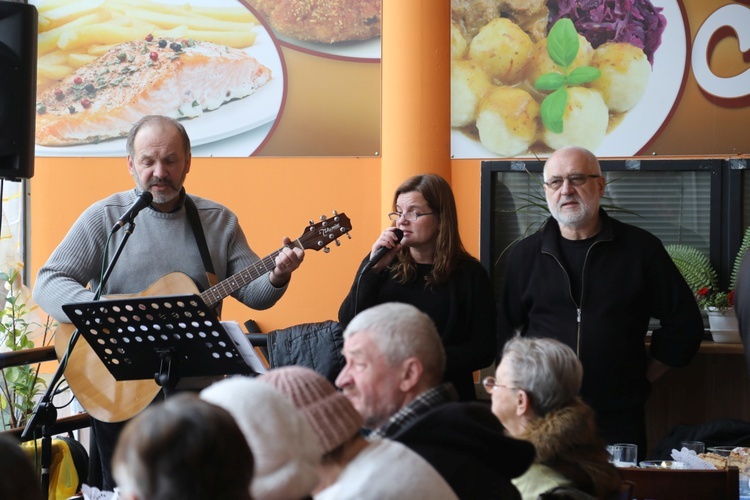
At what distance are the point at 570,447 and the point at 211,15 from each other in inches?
162

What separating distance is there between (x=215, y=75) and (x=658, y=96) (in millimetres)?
2502

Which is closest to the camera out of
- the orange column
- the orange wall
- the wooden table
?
the wooden table

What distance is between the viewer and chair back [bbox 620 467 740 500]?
8.71ft

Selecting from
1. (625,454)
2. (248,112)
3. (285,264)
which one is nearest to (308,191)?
(248,112)

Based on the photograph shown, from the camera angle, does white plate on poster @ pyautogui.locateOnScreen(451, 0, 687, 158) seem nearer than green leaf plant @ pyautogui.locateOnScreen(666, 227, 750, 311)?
No

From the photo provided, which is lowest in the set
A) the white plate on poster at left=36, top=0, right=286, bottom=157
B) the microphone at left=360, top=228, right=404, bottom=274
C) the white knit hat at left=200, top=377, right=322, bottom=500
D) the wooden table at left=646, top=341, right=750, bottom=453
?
the wooden table at left=646, top=341, right=750, bottom=453

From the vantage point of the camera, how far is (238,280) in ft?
11.9

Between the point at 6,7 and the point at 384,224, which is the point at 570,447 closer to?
the point at 6,7

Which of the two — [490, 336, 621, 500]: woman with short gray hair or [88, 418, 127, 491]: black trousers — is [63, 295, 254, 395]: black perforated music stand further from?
[490, 336, 621, 500]: woman with short gray hair

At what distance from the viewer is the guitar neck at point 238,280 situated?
3.59 meters

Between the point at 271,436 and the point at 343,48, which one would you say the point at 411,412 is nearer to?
the point at 271,436

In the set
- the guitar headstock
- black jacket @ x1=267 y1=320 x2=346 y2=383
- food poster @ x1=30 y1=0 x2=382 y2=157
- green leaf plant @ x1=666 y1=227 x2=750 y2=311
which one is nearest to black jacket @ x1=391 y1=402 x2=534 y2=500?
the guitar headstock

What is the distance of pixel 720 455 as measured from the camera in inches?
129

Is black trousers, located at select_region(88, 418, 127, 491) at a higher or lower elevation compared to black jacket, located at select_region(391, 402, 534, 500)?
lower
